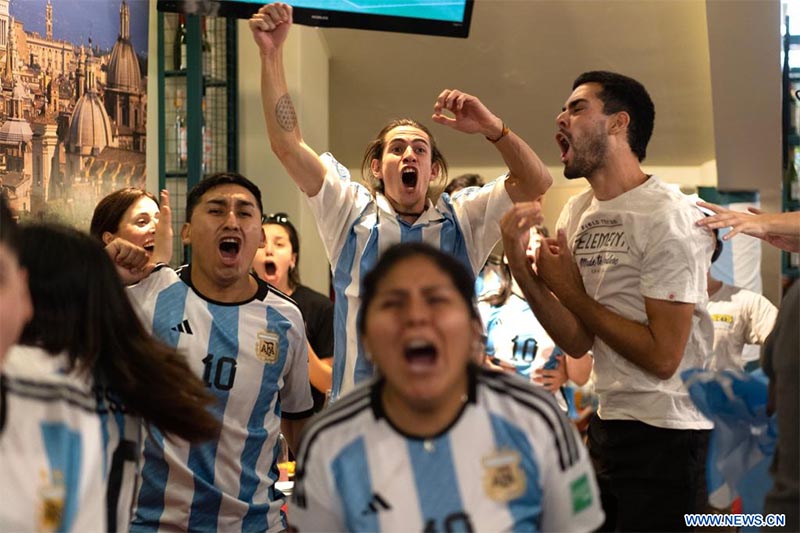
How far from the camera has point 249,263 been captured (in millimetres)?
2588

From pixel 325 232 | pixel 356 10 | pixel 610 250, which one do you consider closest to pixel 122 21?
pixel 356 10

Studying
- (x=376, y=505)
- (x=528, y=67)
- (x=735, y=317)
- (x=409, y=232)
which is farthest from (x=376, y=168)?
(x=528, y=67)

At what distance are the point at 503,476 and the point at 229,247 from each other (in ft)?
3.77

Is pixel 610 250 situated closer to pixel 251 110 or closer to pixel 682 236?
pixel 682 236

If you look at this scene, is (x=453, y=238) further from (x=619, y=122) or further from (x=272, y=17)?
(x=272, y=17)

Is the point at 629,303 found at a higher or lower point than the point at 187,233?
lower

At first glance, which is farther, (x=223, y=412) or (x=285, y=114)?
(x=285, y=114)

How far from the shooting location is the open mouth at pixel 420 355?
5.35ft

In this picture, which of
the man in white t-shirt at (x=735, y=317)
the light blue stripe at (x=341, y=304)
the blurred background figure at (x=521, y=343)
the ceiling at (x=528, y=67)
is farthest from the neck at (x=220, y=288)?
the ceiling at (x=528, y=67)

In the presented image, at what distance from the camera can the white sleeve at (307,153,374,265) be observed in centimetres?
277

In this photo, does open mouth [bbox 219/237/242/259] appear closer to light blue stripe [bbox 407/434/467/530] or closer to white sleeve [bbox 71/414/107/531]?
white sleeve [bbox 71/414/107/531]

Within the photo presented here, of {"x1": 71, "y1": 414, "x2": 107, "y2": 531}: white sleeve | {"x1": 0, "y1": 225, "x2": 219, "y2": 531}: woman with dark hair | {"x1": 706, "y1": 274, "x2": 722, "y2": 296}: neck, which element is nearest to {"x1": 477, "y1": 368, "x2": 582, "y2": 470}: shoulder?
{"x1": 0, "y1": 225, "x2": 219, "y2": 531}: woman with dark hair

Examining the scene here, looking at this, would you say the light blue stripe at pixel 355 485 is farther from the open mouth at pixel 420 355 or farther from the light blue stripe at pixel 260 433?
the light blue stripe at pixel 260 433

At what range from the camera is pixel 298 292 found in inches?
158
